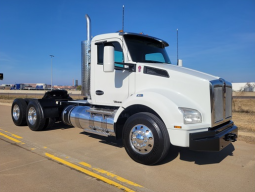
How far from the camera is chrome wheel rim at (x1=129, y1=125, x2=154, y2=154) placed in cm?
399

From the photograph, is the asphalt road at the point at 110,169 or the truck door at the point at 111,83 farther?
the truck door at the point at 111,83

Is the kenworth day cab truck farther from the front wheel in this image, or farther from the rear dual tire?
the rear dual tire

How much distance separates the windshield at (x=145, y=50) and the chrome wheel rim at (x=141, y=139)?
1574mm

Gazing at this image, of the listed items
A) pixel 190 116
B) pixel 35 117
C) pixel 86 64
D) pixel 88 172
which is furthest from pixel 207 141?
pixel 35 117

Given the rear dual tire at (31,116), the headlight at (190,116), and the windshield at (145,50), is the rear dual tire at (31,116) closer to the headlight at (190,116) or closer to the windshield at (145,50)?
the windshield at (145,50)

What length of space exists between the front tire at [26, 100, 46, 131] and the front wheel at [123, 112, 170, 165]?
12.5 ft

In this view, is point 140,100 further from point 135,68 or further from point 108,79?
point 108,79

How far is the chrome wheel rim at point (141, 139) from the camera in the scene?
3.99 metres

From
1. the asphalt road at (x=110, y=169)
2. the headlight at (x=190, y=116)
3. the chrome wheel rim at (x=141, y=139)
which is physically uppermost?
the headlight at (x=190, y=116)

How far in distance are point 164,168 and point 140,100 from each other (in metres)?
1.36

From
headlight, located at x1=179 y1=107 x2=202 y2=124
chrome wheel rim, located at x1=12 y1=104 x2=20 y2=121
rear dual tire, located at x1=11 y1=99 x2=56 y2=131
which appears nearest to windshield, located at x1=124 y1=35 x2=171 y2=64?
headlight, located at x1=179 y1=107 x2=202 y2=124

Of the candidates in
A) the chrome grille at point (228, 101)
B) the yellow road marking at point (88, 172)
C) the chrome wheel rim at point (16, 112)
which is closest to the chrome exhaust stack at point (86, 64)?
the yellow road marking at point (88, 172)

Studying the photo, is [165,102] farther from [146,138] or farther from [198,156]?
[198,156]

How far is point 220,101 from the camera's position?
4117 millimetres
